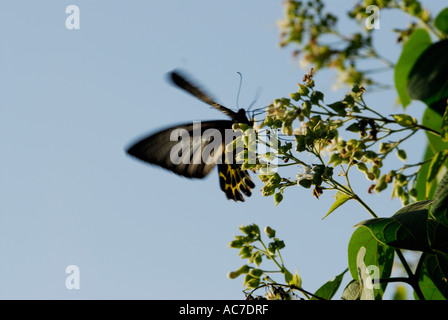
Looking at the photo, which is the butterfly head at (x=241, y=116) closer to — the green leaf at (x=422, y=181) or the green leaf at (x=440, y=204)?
the green leaf at (x=422, y=181)

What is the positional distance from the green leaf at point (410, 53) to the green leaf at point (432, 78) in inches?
3.6

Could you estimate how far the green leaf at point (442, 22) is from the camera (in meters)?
2.92

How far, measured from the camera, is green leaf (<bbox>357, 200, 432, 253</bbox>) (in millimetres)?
2016

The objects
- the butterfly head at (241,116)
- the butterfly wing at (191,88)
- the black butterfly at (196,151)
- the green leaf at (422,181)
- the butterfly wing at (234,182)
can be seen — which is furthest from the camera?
the butterfly head at (241,116)

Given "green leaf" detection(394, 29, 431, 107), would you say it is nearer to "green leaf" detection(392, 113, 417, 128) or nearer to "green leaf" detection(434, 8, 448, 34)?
"green leaf" detection(434, 8, 448, 34)

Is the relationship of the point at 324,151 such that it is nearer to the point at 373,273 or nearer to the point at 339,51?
the point at 373,273

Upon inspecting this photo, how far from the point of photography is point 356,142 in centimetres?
268

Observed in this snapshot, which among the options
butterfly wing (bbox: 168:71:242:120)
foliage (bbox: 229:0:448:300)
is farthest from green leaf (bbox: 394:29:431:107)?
butterfly wing (bbox: 168:71:242:120)

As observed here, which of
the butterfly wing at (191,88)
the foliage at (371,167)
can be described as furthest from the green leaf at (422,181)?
the butterfly wing at (191,88)

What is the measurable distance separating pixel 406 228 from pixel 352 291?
56cm

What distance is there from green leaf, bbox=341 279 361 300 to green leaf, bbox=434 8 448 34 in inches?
57.2

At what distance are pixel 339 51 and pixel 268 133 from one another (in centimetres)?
136
